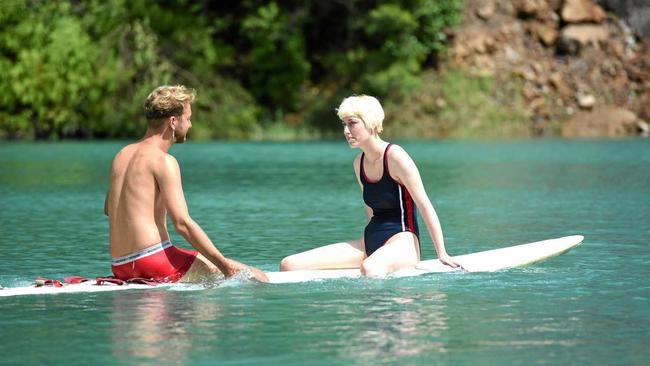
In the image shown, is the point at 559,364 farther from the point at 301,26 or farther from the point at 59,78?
the point at 301,26

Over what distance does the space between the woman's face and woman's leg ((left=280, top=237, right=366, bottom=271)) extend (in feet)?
3.33

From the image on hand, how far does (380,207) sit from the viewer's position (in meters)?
11.6

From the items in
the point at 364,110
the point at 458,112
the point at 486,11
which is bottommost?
the point at 458,112

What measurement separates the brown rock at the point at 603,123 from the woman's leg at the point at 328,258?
43.4m

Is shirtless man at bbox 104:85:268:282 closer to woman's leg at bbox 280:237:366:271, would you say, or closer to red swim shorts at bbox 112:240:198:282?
red swim shorts at bbox 112:240:198:282

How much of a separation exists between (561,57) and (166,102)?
50.0m

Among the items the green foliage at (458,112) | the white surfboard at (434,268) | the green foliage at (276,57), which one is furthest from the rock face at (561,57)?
the white surfboard at (434,268)

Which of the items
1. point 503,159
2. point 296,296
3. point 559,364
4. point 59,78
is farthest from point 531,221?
point 59,78

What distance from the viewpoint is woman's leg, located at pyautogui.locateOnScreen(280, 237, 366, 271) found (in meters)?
11.7

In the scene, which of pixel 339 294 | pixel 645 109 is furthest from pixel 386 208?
pixel 645 109

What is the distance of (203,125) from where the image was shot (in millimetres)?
52156

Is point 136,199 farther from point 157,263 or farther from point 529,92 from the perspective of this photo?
point 529,92

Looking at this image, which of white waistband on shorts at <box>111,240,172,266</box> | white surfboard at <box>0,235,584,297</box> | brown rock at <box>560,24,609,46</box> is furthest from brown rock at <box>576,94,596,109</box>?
white waistband on shorts at <box>111,240,172,266</box>

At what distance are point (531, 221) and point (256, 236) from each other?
3796 mm
